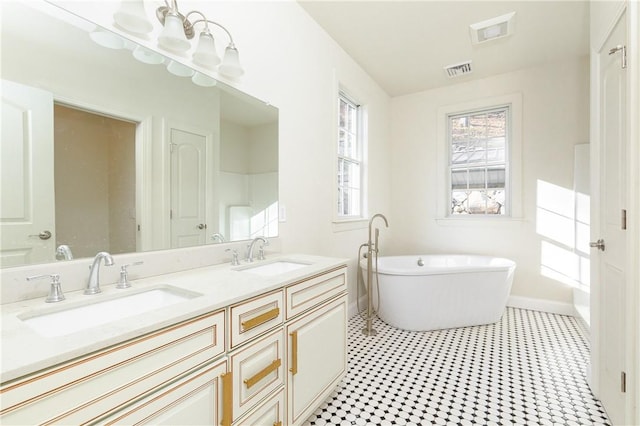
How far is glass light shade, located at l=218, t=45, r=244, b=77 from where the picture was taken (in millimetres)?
1655

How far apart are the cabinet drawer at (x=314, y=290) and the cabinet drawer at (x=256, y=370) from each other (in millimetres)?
142

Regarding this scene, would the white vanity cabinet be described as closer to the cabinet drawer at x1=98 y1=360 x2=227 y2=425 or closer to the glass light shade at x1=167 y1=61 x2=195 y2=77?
the cabinet drawer at x1=98 y1=360 x2=227 y2=425

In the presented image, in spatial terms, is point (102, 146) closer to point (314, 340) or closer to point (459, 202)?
point (314, 340)

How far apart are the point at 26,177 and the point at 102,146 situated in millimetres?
279

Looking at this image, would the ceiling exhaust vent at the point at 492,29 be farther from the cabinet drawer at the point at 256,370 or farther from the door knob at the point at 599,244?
the cabinet drawer at the point at 256,370

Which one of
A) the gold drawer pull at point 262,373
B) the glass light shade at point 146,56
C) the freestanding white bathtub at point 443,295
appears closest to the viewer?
the gold drawer pull at point 262,373

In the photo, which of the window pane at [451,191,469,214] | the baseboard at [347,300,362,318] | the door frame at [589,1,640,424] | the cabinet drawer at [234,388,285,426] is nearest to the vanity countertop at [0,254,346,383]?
the cabinet drawer at [234,388,285,426]

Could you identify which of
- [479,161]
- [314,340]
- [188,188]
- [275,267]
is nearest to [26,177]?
[188,188]

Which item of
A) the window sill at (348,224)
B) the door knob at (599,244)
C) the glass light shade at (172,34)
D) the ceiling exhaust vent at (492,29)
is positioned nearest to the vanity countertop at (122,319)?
the glass light shade at (172,34)

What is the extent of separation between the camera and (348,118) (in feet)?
11.2

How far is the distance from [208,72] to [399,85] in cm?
289

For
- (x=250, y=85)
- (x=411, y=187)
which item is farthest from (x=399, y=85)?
(x=250, y=85)

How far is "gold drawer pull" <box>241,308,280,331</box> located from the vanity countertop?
10 cm

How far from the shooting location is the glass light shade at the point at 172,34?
4.43 feet
